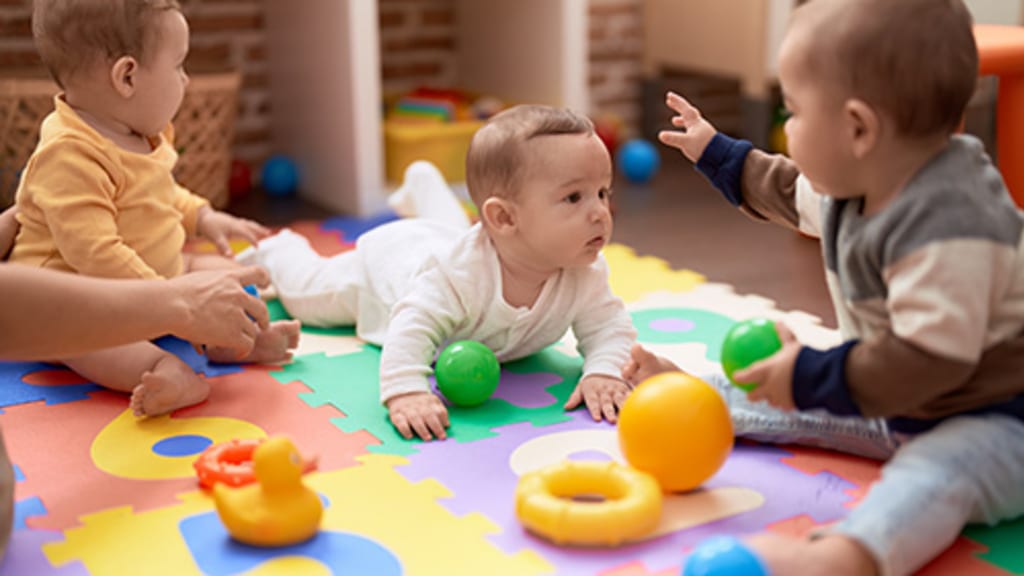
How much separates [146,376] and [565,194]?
0.48 metres

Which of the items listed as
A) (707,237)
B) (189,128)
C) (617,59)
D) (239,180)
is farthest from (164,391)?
(617,59)

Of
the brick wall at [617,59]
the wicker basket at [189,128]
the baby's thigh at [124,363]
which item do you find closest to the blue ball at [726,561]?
the baby's thigh at [124,363]

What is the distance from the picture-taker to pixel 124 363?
1233mm

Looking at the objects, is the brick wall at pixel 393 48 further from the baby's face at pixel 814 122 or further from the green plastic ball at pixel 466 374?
the baby's face at pixel 814 122

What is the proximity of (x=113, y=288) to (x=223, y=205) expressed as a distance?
1.28m

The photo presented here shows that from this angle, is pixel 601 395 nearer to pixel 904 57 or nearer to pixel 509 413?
pixel 509 413

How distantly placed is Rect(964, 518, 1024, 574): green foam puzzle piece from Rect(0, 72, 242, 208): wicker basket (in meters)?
1.51

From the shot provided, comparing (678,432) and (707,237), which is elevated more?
(678,432)

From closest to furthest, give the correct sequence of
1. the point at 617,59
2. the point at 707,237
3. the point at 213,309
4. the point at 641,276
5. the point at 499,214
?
the point at 213,309 < the point at 499,214 < the point at 641,276 < the point at 707,237 < the point at 617,59

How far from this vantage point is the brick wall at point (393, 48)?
7.02 ft

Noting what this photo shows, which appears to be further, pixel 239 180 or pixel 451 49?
pixel 451 49

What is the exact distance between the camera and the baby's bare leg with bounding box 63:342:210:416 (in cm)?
116

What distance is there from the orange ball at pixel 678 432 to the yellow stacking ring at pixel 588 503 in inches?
0.8

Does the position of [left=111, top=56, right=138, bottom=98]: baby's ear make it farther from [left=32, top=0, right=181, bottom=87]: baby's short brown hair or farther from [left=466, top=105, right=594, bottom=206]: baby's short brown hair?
[left=466, top=105, right=594, bottom=206]: baby's short brown hair
